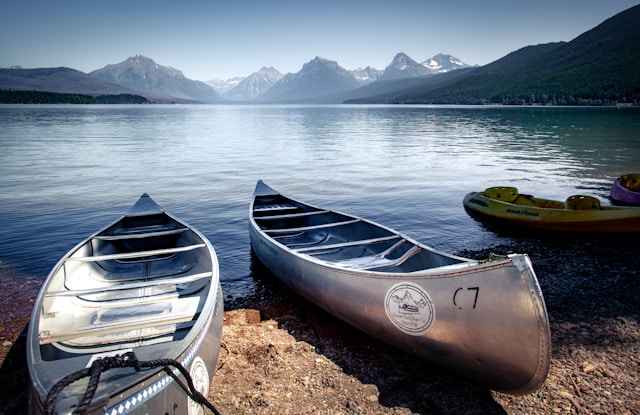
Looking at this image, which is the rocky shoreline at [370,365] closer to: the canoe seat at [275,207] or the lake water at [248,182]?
the lake water at [248,182]

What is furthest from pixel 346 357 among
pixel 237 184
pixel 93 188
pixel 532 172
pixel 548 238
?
pixel 532 172

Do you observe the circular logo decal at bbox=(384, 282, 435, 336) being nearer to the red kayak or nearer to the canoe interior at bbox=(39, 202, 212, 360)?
the canoe interior at bbox=(39, 202, 212, 360)

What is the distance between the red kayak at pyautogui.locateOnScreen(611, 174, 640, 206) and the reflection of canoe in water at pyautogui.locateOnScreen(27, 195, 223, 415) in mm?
16705

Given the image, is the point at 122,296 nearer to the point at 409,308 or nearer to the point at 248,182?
the point at 409,308

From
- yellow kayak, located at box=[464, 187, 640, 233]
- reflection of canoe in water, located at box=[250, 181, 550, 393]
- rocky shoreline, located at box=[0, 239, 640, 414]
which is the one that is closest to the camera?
reflection of canoe in water, located at box=[250, 181, 550, 393]

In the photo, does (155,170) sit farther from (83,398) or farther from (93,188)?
(83,398)

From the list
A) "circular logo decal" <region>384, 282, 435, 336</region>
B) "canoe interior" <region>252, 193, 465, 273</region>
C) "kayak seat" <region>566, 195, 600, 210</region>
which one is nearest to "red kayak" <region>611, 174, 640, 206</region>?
"kayak seat" <region>566, 195, 600, 210</region>

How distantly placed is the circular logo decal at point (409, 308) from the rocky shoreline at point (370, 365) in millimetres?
883

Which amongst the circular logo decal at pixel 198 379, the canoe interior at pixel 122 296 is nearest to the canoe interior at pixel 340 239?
the canoe interior at pixel 122 296

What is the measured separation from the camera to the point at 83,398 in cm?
381

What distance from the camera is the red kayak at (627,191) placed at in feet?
52.5

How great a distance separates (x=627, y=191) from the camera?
1628 centimetres

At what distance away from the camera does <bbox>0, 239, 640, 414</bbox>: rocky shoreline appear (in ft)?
19.2

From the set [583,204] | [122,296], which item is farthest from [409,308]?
[583,204]
